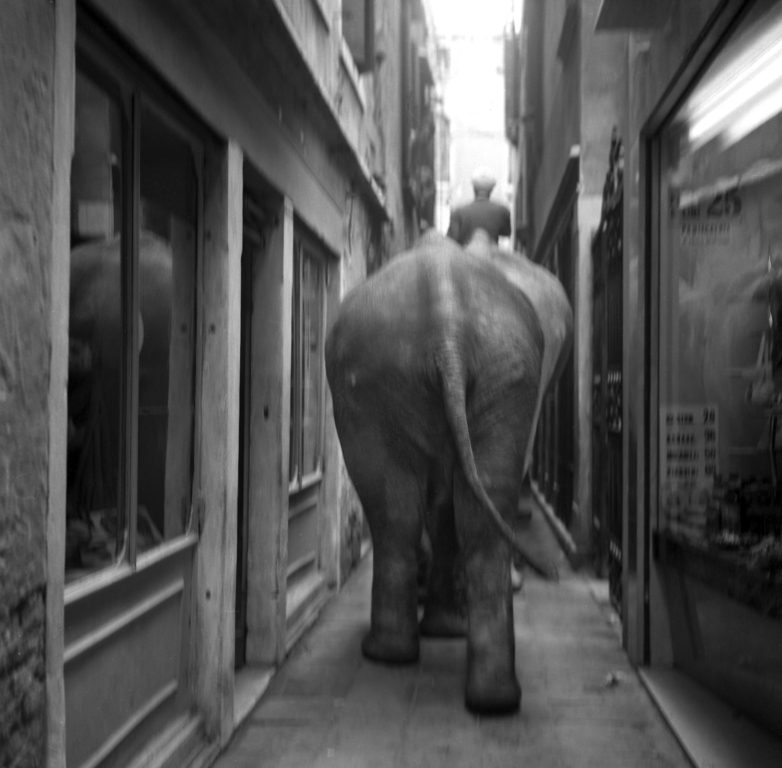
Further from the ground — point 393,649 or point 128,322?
point 128,322

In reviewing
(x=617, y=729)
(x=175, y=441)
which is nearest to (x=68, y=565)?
(x=175, y=441)

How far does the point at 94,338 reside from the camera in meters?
3.60

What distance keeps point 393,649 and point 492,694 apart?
0.81 metres

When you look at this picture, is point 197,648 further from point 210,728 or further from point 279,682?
point 279,682

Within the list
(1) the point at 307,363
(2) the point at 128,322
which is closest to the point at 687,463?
(2) the point at 128,322

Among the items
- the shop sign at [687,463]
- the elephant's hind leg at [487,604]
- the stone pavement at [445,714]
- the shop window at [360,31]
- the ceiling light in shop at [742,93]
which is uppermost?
the shop window at [360,31]

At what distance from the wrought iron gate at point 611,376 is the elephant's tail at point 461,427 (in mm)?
1881

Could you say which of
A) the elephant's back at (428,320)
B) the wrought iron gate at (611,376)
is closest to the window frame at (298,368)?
the elephant's back at (428,320)

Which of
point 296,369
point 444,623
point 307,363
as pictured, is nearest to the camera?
point 444,623

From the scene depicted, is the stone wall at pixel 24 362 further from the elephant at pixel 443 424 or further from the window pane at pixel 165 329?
the elephant at pixel 443 424

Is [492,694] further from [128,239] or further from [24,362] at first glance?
[24,362]

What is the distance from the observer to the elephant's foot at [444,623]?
6.12 m

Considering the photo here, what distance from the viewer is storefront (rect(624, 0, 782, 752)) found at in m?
4.48

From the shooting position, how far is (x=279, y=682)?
5438mm
